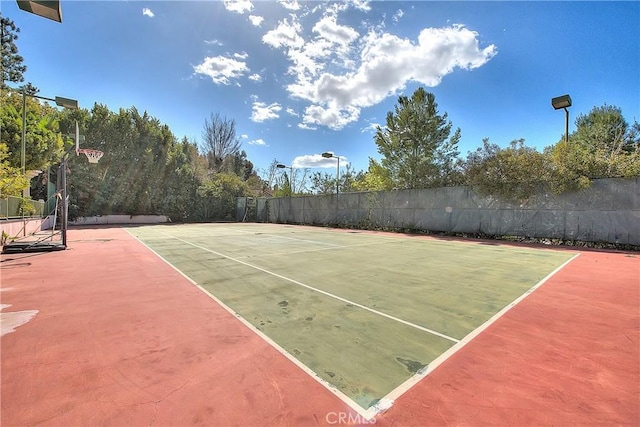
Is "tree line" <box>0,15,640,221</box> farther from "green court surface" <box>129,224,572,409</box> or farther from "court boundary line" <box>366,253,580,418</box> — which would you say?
"court boundary line" <box>366,253,580,418</box>

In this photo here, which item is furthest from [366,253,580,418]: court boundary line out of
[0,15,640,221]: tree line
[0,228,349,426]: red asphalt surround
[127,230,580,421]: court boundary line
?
[0,15,640,221]: tree line

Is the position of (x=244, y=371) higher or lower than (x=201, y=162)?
lower

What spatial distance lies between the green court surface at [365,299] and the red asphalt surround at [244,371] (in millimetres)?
262

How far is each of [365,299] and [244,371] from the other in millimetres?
2601

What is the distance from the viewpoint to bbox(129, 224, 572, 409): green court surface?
2963 mm

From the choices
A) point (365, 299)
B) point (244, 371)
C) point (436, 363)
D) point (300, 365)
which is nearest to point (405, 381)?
point (436, 363)

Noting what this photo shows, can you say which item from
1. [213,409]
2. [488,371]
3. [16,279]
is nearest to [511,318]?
[488,371]

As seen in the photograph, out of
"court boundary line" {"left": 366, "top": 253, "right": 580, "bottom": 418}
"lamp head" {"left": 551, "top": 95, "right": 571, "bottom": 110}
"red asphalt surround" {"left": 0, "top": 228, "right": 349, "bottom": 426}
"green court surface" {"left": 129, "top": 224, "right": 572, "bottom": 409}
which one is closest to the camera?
"red asphalt surround" {"left": 0, "top": 228, "right": 349, "bottom": 426}

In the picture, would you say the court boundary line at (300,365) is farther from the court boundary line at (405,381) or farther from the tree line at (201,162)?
the tree line at (201,162)

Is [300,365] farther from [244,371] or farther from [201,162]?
[201,162]

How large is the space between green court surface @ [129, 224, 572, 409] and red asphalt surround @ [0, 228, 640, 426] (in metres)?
0.26

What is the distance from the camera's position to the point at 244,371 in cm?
276

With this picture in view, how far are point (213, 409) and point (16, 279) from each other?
6709mm

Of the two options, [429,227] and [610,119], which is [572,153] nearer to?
[429,227]
